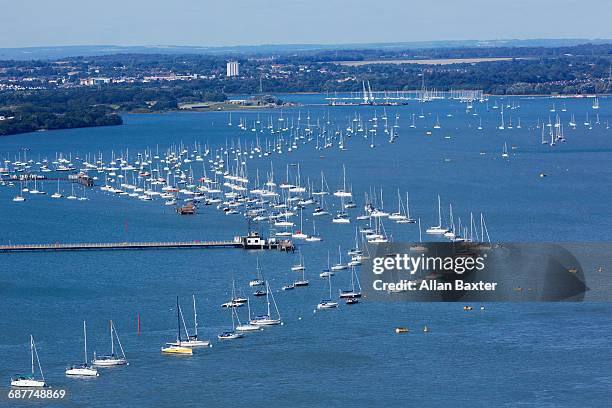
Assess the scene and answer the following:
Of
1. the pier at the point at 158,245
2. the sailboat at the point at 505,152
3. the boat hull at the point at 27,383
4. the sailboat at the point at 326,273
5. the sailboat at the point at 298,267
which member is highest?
→ the boat hull at the point at 27,383

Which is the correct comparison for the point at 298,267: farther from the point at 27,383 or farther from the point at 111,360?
the point at 27,383

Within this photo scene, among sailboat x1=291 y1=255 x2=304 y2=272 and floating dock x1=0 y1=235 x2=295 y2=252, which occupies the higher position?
sailboat x1=291 y1=255 x2=304 y2=272

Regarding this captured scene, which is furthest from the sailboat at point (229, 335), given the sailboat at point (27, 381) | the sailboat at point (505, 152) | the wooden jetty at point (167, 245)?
the sailboat at point (505, 152)

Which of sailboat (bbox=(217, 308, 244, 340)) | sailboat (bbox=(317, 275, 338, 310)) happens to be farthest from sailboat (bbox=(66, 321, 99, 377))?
sailboat (bbox=(317, 275, 338, 310))

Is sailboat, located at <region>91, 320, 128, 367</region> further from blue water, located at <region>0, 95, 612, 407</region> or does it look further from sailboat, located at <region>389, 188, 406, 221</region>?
sailboat, located at <region>389, 188, 406, 221</region>

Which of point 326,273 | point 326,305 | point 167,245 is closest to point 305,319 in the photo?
point 326,305

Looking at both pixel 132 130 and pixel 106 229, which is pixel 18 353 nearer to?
pixel 106 229

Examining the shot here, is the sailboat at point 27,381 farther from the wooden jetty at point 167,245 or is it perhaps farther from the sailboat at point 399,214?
the sailboat at point 399,214
